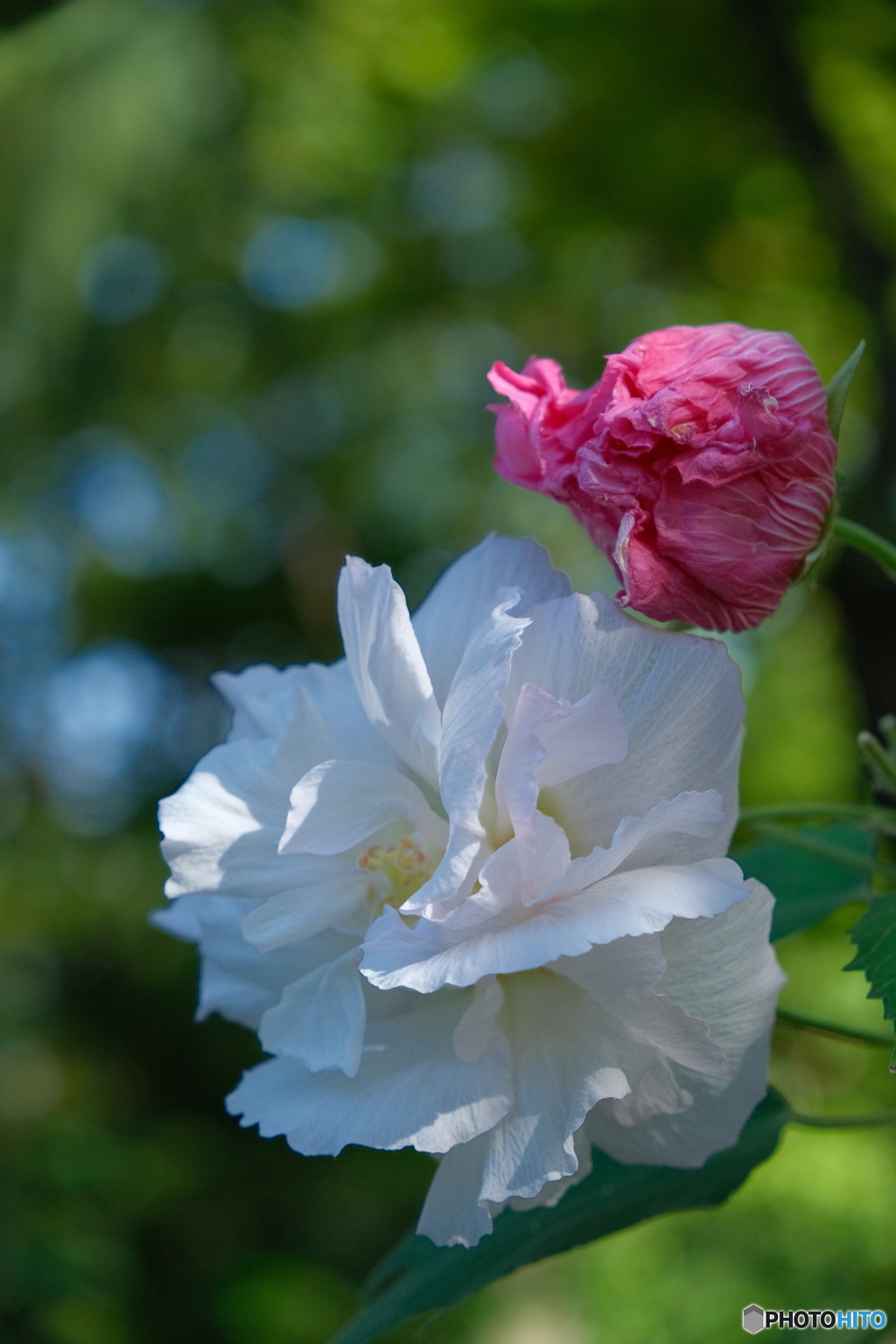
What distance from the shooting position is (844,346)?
466 centimetres

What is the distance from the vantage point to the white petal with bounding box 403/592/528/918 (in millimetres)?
482

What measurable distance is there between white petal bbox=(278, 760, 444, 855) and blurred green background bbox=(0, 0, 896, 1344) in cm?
194

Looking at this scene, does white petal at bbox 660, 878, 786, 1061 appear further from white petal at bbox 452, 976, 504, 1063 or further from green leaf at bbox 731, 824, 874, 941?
green leaf at bbox 731, 824, 874, 941

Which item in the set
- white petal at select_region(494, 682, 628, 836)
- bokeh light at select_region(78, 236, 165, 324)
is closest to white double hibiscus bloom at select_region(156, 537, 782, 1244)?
white petal at select_region(494, 682, 628, 836)

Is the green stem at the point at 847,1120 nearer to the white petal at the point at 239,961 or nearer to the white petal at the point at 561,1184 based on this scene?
the white petal at the point at 561,1184

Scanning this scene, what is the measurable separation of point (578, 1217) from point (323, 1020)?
0.79 feet

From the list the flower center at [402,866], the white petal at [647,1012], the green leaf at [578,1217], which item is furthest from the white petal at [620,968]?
the green leaf at [578,1217]

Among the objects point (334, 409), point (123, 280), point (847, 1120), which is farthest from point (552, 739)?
point (334, 409)

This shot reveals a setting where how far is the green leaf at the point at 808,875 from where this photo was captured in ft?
2.35

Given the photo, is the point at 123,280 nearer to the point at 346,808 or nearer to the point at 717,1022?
the point at 346,808

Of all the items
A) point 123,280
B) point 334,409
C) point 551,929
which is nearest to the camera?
point 551,929

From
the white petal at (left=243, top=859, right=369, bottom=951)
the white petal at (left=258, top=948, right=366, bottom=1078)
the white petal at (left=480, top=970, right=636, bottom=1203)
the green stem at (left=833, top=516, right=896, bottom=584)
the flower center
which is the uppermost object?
the green stem at (left=833, top=516, right=896, bottom=584)

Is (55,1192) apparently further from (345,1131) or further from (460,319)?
(460,319)

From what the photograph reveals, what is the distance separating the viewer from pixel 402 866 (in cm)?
58
